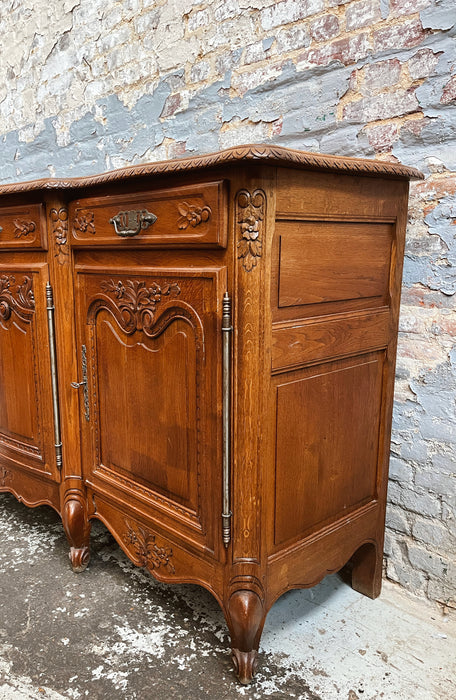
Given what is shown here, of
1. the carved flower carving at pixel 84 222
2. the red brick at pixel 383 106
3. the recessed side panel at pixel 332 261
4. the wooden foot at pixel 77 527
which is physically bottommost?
the wooden foot at pixel 77 527

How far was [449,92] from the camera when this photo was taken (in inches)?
59.5

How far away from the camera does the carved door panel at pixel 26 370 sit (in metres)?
1.82

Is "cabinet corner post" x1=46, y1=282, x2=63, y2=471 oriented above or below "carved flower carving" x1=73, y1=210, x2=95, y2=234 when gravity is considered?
below

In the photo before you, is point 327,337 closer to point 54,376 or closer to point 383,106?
point 383,106

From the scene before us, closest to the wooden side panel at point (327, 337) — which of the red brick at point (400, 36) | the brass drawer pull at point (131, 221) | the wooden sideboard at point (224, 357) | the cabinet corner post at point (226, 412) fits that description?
the wooden sideboard at point (224, 357)

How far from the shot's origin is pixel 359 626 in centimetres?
164

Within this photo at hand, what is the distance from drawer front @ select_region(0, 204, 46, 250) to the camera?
68.8 inches

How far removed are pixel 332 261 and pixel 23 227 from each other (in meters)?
1.07

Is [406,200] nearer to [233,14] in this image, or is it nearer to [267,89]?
[267,89]

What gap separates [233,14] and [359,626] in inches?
86.3

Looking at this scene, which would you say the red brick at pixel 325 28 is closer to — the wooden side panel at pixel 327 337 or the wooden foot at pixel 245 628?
the wooden side panel at pixel 327 337

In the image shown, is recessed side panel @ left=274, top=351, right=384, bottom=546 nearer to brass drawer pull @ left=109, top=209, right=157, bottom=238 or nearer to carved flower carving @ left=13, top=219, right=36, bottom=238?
brass drawer pull @ left=109, top=209, right=157, bottom=238

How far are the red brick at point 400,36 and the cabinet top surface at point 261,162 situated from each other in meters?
0.41

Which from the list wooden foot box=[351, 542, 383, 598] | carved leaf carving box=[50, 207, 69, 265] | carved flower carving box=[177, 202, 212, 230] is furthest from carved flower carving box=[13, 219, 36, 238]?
wooden foot box=[351, 542, 383, 598]
